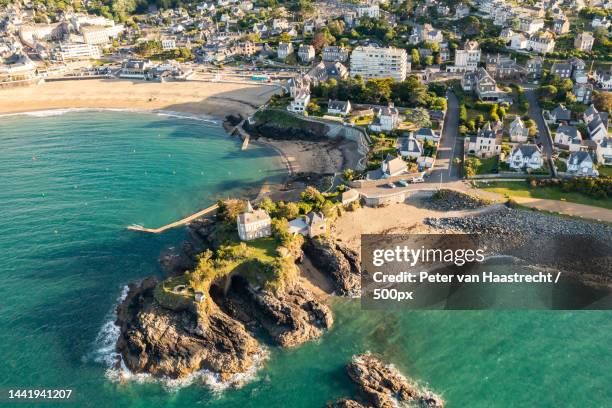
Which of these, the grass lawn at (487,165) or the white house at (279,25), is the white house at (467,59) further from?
the white house at (279,25)

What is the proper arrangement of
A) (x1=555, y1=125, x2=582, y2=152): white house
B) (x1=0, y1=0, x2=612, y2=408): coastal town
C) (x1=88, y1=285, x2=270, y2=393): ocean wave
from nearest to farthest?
(x1=88, y1=285, x2=270, y2=393): ocean wave → (x1=0, y1=0, x2=612, y2=408): coastal town → (x1=555, y1=125, x2=582, y2=152): white house

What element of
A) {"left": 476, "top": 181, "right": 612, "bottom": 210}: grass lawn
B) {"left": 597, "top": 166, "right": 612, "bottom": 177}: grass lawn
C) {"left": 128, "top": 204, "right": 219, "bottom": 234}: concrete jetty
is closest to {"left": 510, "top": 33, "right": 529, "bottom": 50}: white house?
{"left": 597, "top": 166, "right": 612, "bottom": 177}: grass lawn

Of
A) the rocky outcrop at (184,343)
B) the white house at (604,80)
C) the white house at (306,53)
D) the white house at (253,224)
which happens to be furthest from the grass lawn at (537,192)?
the white house at (306,53)

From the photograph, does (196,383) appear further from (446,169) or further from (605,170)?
(605,170)

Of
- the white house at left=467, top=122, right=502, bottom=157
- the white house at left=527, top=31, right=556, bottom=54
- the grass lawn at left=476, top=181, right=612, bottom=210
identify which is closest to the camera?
the grass lawn at left=476, top=181, right=612, bottom=210

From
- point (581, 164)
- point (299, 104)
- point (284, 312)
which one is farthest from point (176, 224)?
point (581, 164)

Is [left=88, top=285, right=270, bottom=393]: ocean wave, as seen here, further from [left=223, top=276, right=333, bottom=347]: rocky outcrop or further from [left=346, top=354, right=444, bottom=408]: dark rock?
[left=346, top=354, right=444, bottom=408]: dark rock
